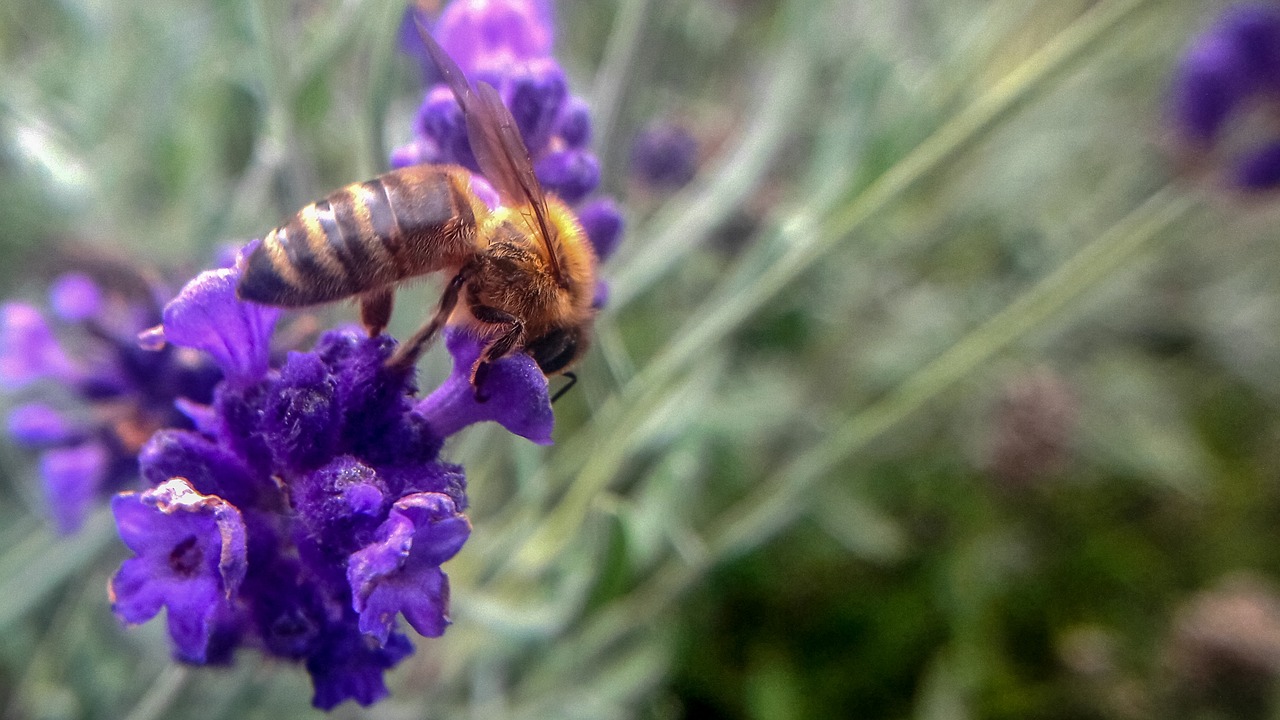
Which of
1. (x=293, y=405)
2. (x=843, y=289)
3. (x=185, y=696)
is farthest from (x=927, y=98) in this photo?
(x=185, y=696)

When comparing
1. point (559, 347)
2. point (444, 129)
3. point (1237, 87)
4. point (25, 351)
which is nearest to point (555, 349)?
point (559, 347)

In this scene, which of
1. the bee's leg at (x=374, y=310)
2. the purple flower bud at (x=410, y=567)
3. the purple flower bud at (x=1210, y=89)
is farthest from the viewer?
the purple flower bud at (x=1210, y=89)

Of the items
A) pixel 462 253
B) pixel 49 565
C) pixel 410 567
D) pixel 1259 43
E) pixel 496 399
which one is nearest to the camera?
pixel 410 567

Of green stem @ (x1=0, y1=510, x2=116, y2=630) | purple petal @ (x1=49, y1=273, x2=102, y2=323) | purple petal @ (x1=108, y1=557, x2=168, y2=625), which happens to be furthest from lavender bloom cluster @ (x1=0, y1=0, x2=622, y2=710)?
green stem @ (x1=0, y1=510, x2=116, y2=630)

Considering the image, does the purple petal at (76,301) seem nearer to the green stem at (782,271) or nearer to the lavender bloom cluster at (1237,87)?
the green stem at (782,271)

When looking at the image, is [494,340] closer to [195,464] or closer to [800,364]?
[195,464]

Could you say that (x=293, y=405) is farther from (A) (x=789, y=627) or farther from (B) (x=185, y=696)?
(A) (x=789, y=627)

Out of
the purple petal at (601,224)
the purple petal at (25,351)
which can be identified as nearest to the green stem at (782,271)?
the purple petal at (601,224)
